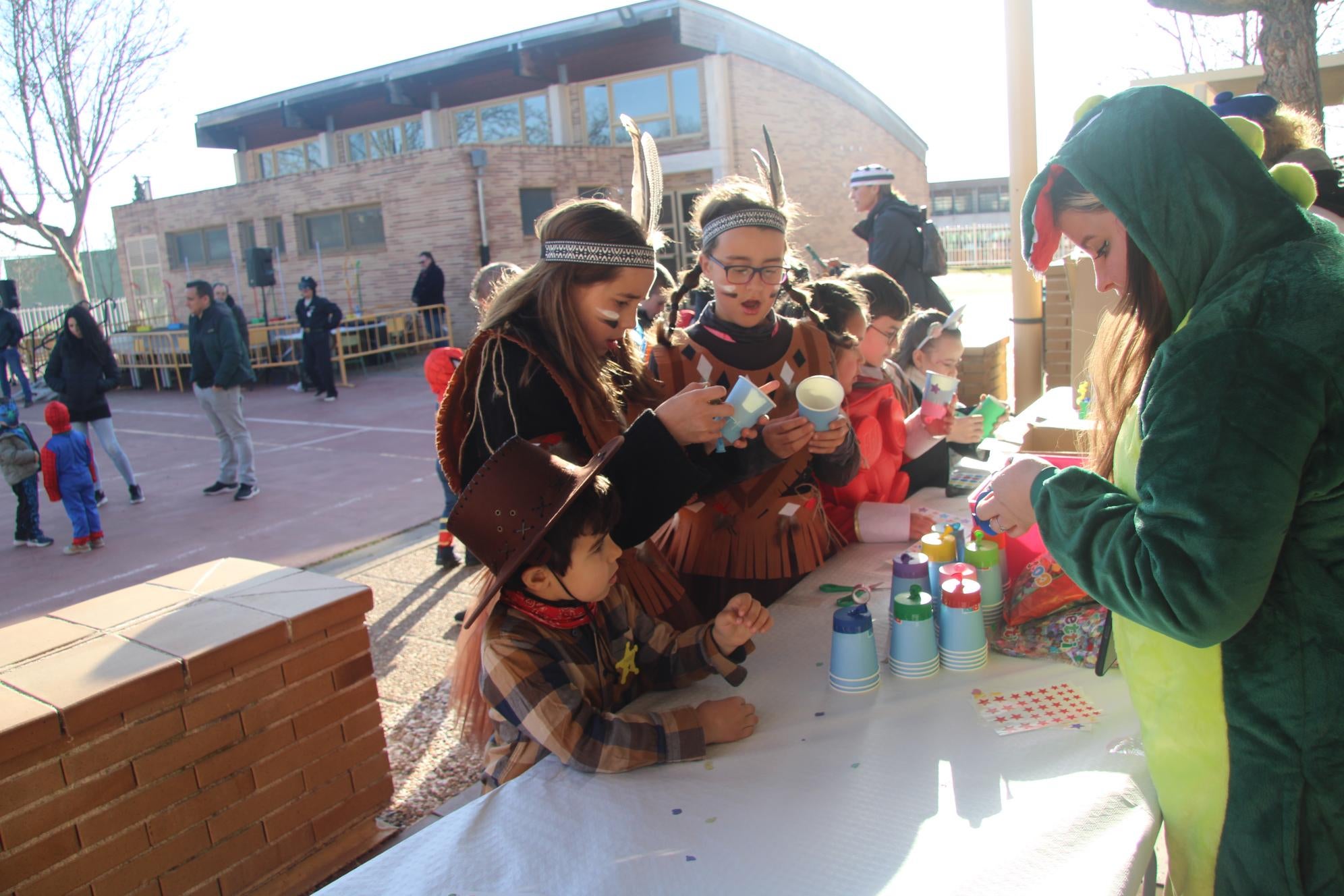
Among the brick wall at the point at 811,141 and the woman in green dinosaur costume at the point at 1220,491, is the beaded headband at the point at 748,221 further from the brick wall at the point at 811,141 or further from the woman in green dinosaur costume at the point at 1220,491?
the brick wall at the point at 811,141

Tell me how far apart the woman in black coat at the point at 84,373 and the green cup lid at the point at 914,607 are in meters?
7.61

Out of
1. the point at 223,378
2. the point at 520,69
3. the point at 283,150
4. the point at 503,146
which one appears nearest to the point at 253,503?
the point at 223,378

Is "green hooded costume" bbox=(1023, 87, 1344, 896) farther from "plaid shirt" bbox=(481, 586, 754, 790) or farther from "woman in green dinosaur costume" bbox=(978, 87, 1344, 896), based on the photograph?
"plaid shirt" bbox=(481, 586, 754, 790)

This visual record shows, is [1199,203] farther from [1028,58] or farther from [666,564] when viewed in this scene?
[1028,58]

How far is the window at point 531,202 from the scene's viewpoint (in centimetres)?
1978

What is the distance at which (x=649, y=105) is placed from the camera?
21109mm

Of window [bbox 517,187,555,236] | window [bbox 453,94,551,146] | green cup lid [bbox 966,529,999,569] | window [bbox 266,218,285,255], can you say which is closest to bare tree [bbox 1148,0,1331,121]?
green cup lid [bbox 966,529,999,569]

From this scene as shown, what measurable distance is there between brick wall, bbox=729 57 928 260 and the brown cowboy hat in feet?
63.3

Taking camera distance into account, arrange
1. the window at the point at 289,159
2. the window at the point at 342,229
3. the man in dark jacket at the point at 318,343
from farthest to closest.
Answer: the window at the point at 289,159 → the window at the point at 342,229 → the man in dark jacket at the point at 318,343

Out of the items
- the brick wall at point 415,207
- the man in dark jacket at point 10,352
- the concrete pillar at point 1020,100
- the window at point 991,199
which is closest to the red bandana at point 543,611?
the concrete pillar at point 1020,100

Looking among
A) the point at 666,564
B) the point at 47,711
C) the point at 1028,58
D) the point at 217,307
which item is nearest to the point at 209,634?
the point at 47,711

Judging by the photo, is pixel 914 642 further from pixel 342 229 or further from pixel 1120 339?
pixel 342 229

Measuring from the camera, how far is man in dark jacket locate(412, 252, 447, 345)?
1722 centimetres

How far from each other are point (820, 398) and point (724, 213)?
0.65 m
